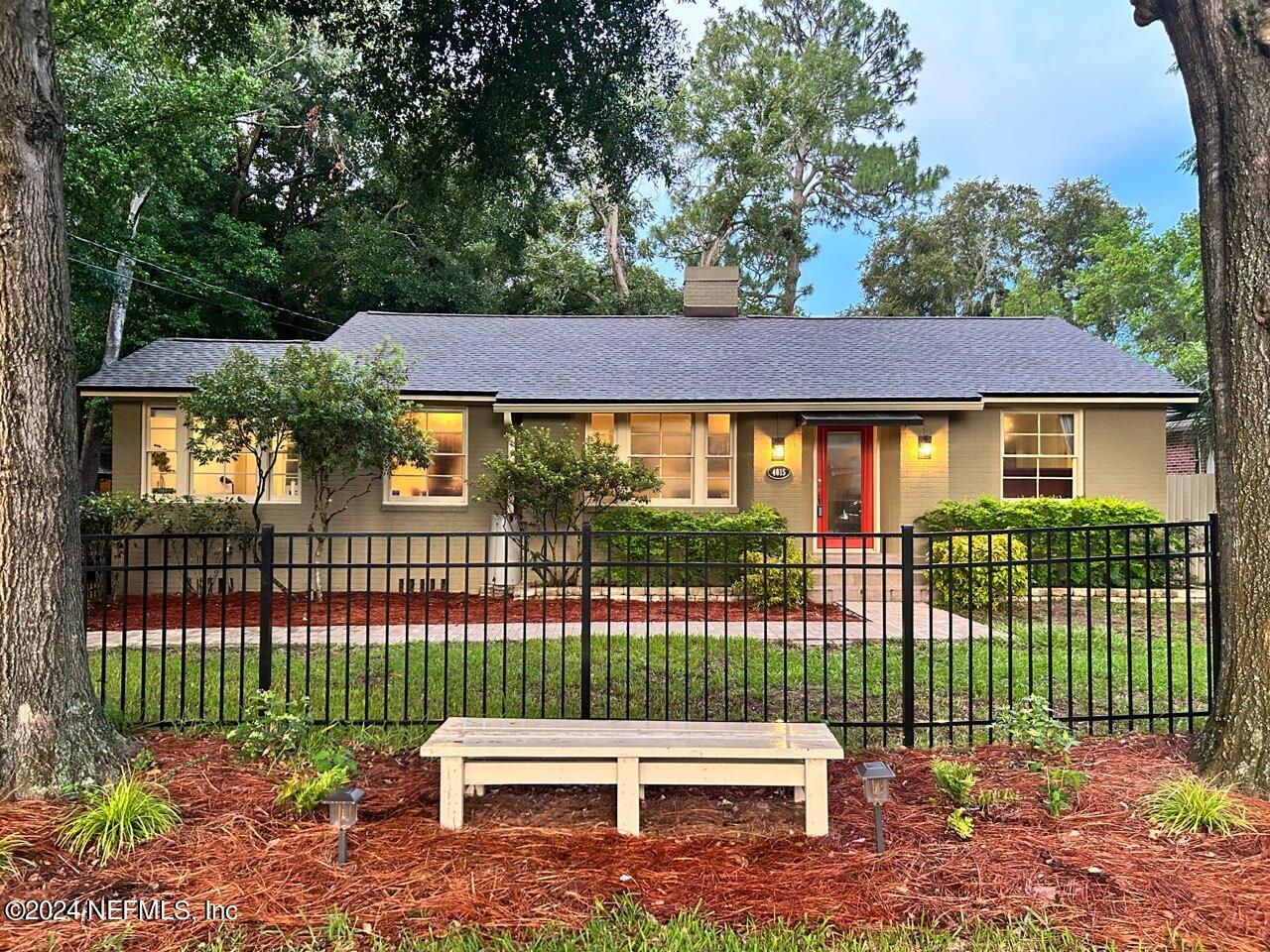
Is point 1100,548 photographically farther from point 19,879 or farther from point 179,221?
point 179,221

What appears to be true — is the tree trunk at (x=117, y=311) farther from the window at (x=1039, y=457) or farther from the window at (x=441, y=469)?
the window at (x=1039, y=457)

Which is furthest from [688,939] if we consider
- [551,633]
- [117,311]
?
[117,311]

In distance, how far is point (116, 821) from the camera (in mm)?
2955

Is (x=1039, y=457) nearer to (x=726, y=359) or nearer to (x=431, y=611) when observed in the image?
(x=726, y=359)

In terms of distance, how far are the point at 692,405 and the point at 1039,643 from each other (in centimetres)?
620

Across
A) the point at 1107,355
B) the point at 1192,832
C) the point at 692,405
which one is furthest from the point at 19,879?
the point at 1107,355

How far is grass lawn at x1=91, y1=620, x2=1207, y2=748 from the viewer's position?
4695 millimetres

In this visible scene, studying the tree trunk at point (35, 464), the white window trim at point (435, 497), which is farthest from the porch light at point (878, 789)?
the white window trim at point (435, 497)

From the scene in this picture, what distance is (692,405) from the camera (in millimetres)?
11609

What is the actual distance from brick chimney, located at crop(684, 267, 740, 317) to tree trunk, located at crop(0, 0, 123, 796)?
13907mm

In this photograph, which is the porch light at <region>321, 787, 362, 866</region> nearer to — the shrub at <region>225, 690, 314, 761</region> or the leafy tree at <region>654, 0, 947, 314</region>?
the shrub at <region>225, 690, 314, 761</region>

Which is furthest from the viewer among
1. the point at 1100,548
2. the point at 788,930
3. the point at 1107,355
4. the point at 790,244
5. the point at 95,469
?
the point at 790,244

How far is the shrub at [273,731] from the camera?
3.91m

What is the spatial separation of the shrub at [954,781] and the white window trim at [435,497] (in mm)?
9474
